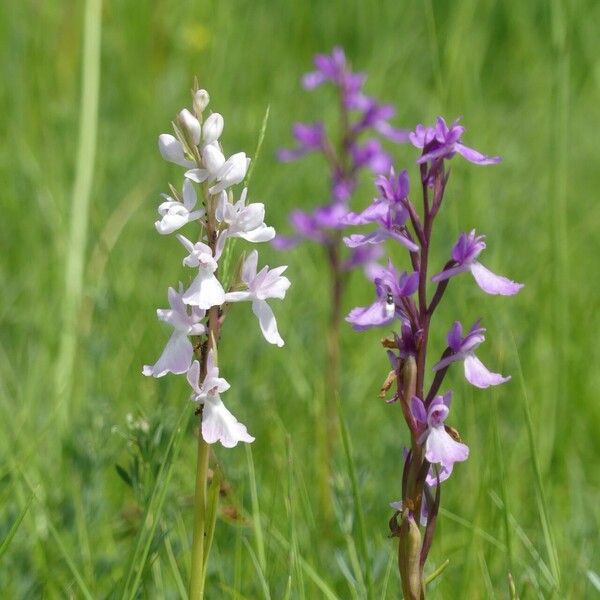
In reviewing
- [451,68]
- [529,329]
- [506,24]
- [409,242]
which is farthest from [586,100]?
[409,242]

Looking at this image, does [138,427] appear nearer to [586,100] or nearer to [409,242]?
[409,242]

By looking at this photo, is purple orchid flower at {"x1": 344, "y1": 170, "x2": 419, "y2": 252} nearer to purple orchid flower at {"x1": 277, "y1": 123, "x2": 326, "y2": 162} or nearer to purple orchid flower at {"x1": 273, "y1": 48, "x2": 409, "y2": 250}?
purple orchid flower at {"x1": 273, "y1": 48, "x2": 409, "y2": 250}

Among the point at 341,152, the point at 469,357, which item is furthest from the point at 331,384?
the point at 469,357

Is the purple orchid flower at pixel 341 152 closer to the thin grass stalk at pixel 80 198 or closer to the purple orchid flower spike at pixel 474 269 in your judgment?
the thin grass stalk at pixel 80 198

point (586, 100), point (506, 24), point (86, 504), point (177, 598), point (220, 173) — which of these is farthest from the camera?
point (506, 24)

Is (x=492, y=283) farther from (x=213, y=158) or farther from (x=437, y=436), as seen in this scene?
(x=213, y=158)
